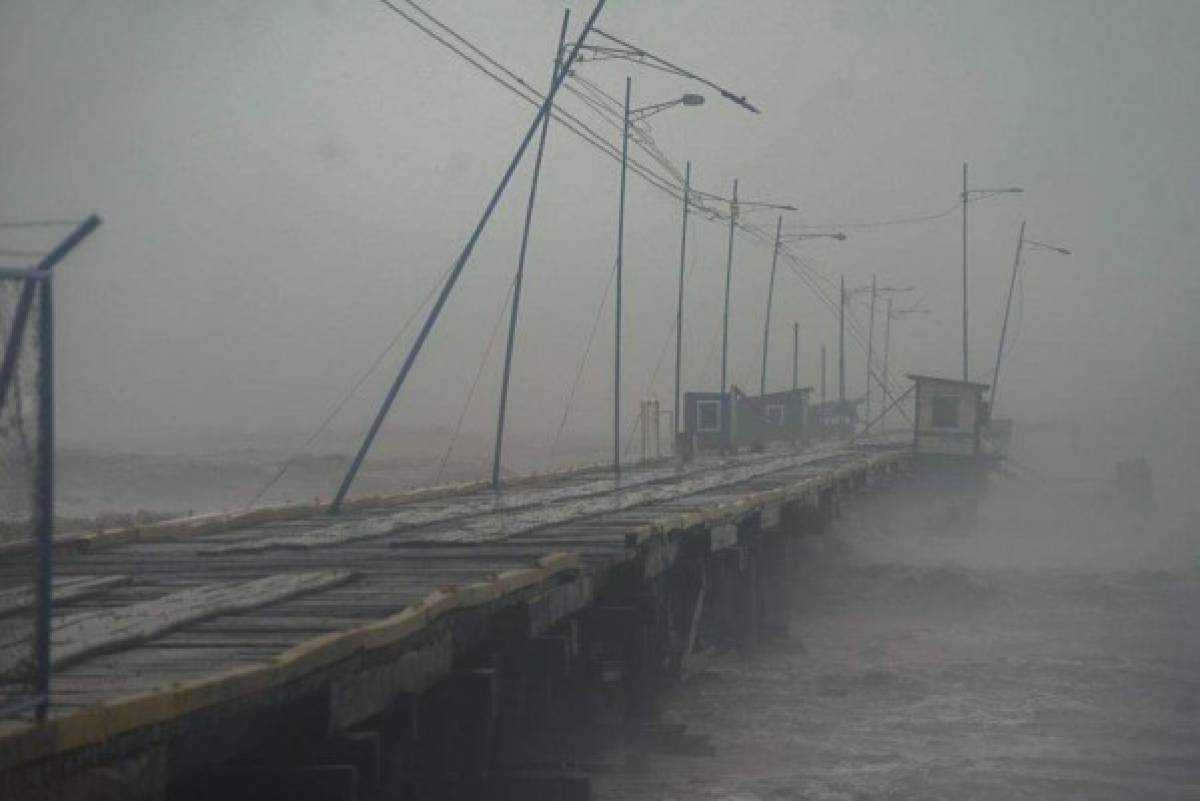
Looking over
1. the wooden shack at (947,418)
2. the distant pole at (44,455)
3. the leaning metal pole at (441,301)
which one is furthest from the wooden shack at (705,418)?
the distant pole at (44,455)

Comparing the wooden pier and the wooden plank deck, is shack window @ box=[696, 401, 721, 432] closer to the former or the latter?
the wooden plank deck

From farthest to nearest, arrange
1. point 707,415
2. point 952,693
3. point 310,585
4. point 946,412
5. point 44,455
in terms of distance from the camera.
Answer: point 946,412 → point 707,415 → point 952,693 → point 310,585 → point 44,455

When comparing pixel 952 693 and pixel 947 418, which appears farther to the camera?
pixel 947 418

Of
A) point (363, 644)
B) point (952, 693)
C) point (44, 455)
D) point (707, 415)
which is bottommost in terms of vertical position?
point (952, 693)

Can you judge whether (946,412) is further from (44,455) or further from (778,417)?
(44,455)

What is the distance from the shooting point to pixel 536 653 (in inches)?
442

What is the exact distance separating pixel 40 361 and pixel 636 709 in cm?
1106

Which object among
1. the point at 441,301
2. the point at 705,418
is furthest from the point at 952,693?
the point at 705,418

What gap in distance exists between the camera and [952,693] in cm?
1922

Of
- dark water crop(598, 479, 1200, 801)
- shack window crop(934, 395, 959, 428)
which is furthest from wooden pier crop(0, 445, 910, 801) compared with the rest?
shack window crop(934, 395, 959, 428)

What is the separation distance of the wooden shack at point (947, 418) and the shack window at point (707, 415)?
6.05m

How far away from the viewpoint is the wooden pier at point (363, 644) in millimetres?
5840

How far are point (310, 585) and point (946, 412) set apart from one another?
41.8 m

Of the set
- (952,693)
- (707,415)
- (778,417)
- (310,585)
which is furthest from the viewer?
(778,417)
